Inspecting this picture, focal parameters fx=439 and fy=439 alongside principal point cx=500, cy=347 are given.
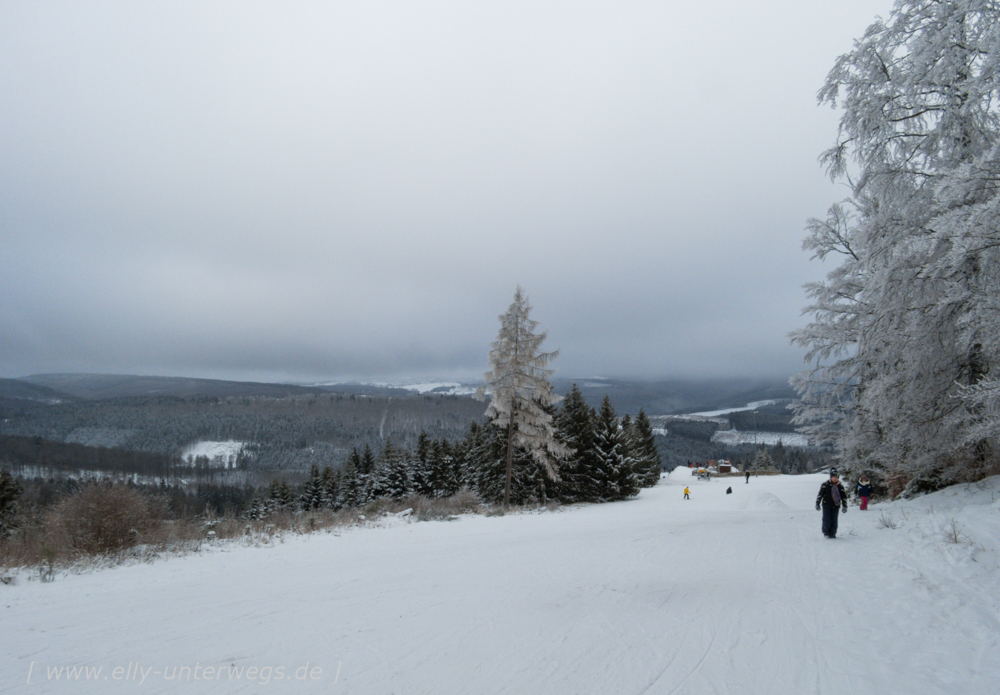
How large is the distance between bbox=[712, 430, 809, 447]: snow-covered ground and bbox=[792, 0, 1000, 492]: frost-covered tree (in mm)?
170701

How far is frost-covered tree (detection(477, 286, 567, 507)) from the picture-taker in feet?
72.0

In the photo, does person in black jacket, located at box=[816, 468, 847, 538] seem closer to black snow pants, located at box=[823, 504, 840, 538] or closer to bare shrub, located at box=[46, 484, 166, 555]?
black snow pants, located at box=[823, 504, 840, 538]

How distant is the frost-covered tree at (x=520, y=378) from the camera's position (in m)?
21.9

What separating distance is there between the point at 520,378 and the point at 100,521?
52.9ft

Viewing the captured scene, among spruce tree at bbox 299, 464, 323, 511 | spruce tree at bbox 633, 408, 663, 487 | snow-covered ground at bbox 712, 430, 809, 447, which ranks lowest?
snow-covered ground at bbox 712, 430, 809, 447

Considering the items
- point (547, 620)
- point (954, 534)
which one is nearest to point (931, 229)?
point (954, 534)

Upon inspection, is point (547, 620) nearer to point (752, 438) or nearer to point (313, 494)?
point (313, 494)

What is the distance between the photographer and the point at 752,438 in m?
168

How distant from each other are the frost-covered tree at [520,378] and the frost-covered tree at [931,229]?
44.4 feet

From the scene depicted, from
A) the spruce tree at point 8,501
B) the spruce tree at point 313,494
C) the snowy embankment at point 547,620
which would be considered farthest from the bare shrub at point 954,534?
the spruce tree at point 313,494

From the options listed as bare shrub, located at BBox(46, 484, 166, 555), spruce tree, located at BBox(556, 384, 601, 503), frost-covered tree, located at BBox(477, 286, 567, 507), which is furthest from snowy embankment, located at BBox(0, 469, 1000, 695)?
spruce tree, located at BBox(556, 384, 601, 503)

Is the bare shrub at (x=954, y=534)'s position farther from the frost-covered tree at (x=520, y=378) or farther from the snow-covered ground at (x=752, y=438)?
the snow-covered ground at (x=752, y=438)

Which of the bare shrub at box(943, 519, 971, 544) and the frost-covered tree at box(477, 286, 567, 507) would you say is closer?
the bare shrub at box(943, 519, 971, 544)

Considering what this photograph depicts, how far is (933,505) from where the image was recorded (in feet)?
32.8
